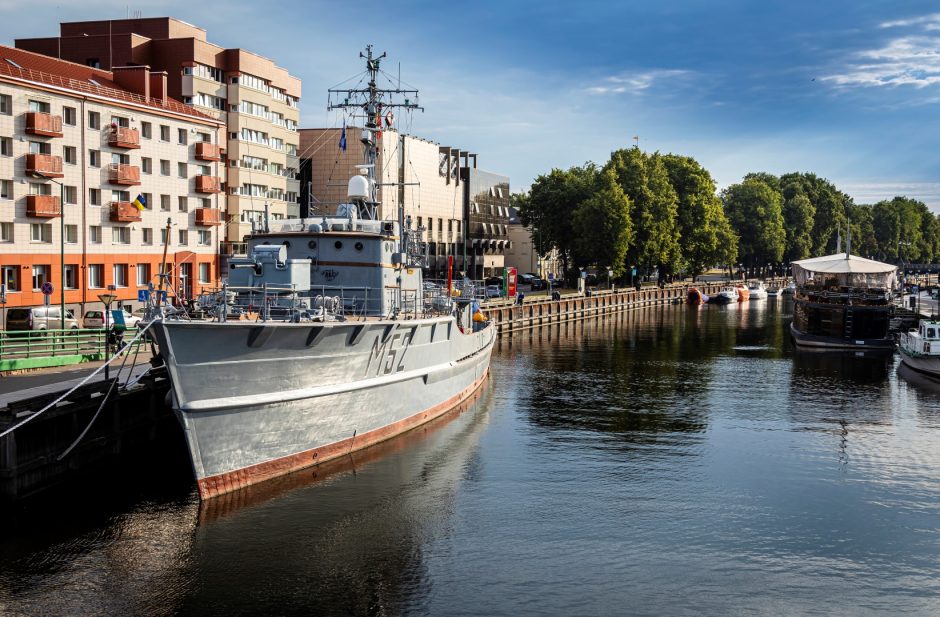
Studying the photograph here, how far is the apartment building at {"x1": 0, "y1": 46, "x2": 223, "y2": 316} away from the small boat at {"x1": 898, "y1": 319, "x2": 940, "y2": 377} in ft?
132

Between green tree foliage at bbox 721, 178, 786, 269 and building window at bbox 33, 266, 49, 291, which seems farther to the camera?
green tree foliage at bbox 721, 178, 786, 269

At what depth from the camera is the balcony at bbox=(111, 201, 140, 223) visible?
57812mm

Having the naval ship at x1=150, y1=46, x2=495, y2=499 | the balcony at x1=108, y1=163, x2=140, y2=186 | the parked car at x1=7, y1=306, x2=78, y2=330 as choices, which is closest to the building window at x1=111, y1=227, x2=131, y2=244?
the balcony at x1=108, y1=163, x2=140, y2=186

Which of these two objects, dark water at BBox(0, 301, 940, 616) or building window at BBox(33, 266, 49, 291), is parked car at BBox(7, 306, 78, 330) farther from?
dark water at BBox(0, 301, 940, 616)

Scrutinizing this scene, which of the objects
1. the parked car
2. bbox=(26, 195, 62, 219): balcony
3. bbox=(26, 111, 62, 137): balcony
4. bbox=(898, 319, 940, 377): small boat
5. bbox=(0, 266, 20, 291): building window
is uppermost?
bbox=(26, 111, 62, 137): balcony

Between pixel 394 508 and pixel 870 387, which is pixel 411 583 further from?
pixel 870 387

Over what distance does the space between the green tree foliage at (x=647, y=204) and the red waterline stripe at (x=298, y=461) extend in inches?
3112

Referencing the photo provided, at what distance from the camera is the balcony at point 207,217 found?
2624 inches

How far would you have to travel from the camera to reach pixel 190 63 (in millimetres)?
68000

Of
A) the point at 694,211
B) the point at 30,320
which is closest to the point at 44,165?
the point at 30,320

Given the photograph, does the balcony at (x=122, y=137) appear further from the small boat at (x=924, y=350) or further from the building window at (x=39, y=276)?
the small boat at (x=924, y=350)

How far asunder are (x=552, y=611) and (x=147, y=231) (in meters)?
51.1

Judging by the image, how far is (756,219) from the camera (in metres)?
145

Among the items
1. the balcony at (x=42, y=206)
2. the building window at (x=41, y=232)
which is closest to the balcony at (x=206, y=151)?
the balcony at (x=42, y=206)
